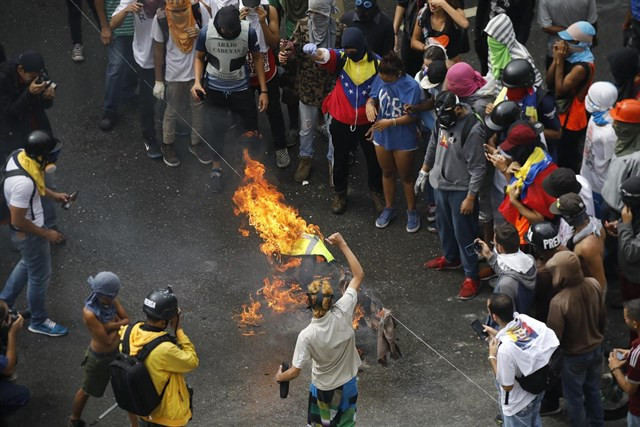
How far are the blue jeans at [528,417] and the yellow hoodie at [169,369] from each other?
242 centimetres

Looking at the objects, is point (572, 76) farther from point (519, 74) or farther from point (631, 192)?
point (631, 192)

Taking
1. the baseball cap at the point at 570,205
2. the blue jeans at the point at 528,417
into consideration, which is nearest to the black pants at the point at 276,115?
the baseball cap at the point at 570,205

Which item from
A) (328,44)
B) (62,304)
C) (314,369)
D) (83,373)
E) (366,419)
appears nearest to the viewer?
(314,369)

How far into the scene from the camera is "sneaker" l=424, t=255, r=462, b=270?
34.4ft

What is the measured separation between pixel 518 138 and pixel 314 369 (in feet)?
9.32

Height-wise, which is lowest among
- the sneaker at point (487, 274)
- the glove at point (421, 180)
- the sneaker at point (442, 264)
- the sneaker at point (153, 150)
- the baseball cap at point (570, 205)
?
the sneaker at point (442, 264)

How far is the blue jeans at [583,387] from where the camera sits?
315 inches

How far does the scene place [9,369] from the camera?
8.10 meters

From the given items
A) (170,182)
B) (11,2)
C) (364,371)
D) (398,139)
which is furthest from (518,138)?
(11,2)

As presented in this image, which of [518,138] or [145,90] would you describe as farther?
[145,90]

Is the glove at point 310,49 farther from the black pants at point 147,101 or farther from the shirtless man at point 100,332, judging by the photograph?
the shirtless man at point 100,332

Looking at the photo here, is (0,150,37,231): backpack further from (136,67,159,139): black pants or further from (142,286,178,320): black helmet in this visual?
(136,67,159,139): black pants

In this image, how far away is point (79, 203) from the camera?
11398mm

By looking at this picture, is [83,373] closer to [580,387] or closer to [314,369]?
[314,369]
